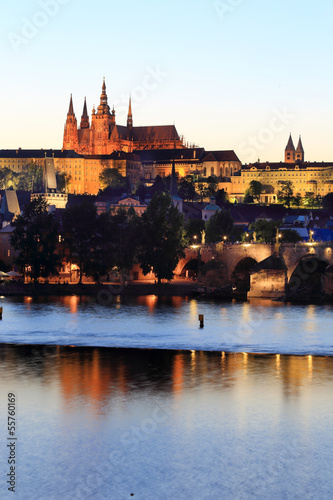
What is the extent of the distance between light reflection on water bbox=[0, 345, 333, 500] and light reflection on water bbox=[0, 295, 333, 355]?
8053 millimetres

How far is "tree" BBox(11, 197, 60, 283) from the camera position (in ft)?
297

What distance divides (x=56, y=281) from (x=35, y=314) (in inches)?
853

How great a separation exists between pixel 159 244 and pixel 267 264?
1265 centimetres

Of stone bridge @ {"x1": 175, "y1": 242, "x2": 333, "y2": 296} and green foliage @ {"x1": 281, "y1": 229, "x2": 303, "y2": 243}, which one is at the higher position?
green foliage @ {"x1": 281, "y1": 229, "x2": 303, "y2": 243}

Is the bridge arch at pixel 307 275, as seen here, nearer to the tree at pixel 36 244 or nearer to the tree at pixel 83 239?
the tree at pixel 83 239

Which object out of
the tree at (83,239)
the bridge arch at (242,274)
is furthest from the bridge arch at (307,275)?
the tree at (83,239)

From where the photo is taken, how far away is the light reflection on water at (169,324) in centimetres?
5711

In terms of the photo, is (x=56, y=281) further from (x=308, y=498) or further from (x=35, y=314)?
(x=308, y=498)

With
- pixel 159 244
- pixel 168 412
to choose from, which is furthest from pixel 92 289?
pixel 168 412

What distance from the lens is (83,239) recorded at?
93.9 m

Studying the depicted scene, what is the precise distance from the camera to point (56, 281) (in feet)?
308

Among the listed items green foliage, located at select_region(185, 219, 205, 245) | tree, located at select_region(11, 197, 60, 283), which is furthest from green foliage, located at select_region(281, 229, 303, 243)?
tree, located at select_region(11, 197, 60, 283)

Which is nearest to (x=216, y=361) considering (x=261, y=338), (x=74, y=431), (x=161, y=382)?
(x=161, y=382)

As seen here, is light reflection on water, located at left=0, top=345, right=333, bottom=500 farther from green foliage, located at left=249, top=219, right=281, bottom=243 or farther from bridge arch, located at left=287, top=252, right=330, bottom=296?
green foliage, located at left=249, top=219, right=281, bottom=243
